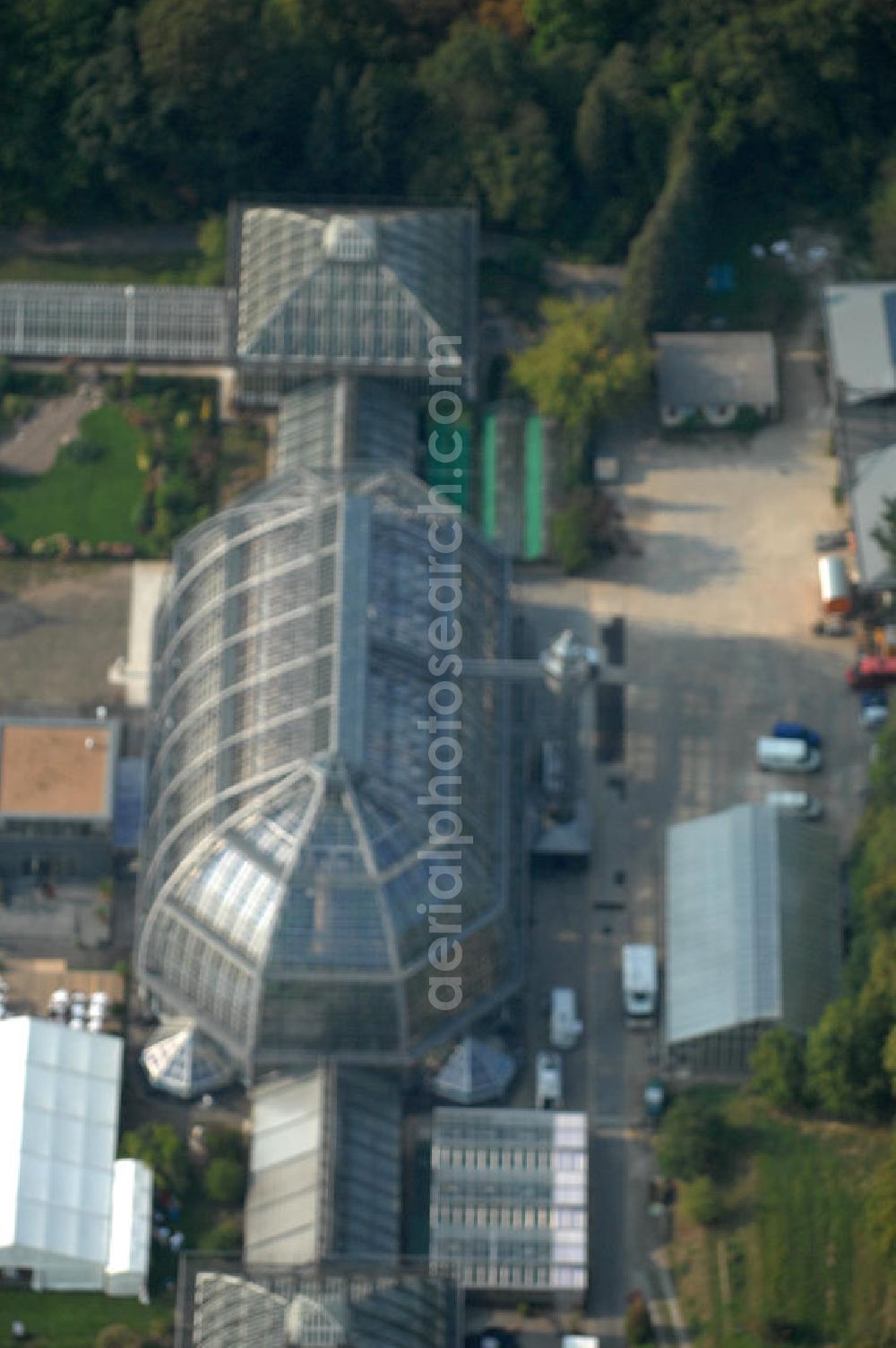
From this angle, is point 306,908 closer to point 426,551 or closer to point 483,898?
point 483,898

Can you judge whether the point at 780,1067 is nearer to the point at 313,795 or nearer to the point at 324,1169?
the point at 324,1169

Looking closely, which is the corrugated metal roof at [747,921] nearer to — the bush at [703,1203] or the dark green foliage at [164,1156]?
the bush at [703,1203]

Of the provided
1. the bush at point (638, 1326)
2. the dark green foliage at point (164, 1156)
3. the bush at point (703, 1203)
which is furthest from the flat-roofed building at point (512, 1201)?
the dark green foliage at point (164, 1156)

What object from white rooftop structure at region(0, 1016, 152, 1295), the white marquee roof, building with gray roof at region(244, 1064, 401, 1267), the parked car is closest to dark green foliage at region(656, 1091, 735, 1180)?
the parked car

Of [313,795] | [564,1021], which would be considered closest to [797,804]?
[564,1021]

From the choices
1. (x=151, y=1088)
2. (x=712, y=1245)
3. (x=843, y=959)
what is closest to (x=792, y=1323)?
(x=712, y=1245)

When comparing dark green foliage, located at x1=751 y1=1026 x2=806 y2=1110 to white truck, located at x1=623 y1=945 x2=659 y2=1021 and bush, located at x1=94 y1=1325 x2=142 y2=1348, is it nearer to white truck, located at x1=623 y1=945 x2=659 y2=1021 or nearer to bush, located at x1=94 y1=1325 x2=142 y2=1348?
white truck, located at x1=623 y1=945 x2=659 y2=1021
